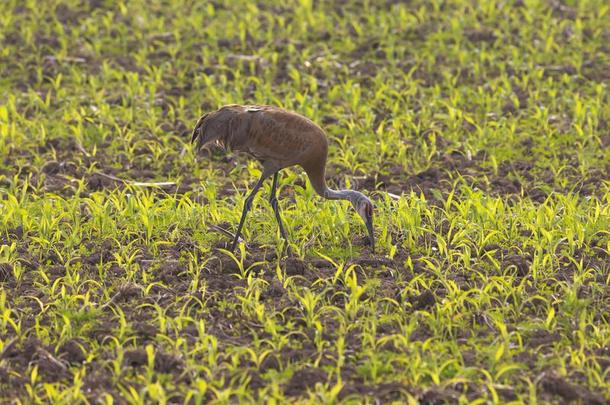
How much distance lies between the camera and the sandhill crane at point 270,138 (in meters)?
8.05

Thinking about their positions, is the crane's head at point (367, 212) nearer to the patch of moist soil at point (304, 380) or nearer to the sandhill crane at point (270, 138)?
the sandhill crane at point (270, 138)

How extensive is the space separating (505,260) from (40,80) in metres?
5.99

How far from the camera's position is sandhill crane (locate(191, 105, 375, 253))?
26.4 ft

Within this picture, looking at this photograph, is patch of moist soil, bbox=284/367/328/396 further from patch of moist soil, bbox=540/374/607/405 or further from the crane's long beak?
the crane's long beak

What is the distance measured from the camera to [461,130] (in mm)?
10859

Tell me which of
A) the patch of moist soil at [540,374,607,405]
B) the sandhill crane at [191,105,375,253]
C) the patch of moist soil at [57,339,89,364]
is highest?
the sandhill crane at [191,105,375,253]

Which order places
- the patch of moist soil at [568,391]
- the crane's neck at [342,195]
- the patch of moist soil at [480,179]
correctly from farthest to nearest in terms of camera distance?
the patch of moist soil at [480,179] < the crane's neck at [342,195] < the patch of moist soil at [568,391]

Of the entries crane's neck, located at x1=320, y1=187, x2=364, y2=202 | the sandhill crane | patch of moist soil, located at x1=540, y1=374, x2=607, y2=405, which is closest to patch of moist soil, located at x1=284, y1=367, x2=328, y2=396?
patch of moist soil, located at x1=540, y1=374, x2=607, y2=405

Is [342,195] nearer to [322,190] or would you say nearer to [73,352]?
[322,190]

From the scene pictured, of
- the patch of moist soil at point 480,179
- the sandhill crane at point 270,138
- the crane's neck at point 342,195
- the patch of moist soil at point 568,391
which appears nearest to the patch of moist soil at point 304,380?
the patch of moist soil at point 568,391

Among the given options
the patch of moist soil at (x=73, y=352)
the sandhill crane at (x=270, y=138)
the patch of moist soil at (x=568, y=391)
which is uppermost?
the sandhill crane at (x=270, y=138)

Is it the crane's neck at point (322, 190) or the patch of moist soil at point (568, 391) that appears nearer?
the patch of moist soil at point (568, 391)

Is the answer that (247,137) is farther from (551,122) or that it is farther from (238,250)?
(551,122)

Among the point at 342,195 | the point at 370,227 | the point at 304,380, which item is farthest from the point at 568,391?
the point at 342,195
